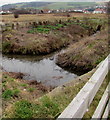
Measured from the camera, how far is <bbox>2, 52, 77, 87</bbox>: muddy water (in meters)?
11.3

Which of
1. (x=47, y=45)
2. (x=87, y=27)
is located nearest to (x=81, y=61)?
(x=47, y=45)

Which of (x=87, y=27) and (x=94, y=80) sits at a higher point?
(x=87, y=27)

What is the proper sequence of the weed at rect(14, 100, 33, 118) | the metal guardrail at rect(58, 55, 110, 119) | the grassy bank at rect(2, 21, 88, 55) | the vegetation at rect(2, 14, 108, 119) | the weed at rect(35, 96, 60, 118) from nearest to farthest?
the metal guardrail at rect(58, 55, 110, 119) < the weed at rect(14, 100, 33, 118) < the weed at rect(35, 96, 60, 118) < the vegetation at rect(2, 14, 108, 119) < the grassy bank at rect(2, 21, 88, 55)

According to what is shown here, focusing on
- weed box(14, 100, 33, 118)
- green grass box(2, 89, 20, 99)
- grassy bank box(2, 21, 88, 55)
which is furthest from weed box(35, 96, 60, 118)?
grassy bank box(2, 21, 88, 55)

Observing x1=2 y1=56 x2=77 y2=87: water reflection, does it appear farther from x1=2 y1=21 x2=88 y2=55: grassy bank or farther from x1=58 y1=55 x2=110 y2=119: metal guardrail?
x1=58 y1=55 x2=110 y2=119: metal guardrail

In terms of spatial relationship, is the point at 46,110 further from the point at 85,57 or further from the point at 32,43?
the point at 32,43

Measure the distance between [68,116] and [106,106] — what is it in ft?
4.06

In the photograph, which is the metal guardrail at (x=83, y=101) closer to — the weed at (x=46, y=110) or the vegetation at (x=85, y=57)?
the weed at (x=46, y=110)

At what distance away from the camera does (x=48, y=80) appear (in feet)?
36.4

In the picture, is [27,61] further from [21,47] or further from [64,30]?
[64,30]

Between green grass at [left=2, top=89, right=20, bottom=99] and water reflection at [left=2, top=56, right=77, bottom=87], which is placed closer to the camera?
green grass at [left=2, top=89, right=20, bottom=99]

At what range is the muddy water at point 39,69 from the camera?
11.3m

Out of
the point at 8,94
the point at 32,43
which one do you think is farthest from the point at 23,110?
the point at 32,43

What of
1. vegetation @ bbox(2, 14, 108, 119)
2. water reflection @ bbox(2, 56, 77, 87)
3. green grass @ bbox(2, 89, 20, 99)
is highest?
vegetation @ bbox(2, 14, 108, 119)
